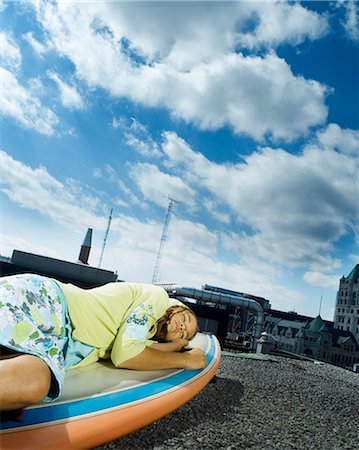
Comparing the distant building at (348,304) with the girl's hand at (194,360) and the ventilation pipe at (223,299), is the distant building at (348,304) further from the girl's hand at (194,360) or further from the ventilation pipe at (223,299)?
the girl's hand at (194,360)

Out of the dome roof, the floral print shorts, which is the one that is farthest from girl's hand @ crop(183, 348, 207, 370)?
the dome roof

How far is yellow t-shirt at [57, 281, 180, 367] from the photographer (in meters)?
2.22

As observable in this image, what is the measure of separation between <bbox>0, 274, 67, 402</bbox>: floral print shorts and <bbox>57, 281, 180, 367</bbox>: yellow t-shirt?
158 millimetres

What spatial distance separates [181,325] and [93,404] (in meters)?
0.98

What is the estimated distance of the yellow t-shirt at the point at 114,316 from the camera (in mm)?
2225

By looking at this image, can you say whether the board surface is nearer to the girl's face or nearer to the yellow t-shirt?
A: the yellow t-shirt

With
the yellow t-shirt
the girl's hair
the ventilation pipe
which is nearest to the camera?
the yellow t-shirt

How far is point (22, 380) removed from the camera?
4.92ft

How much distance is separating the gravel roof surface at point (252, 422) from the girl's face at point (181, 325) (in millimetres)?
928

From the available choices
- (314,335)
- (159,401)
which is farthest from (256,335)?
(314,335)

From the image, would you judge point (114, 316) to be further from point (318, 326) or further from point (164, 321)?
point (318, 326)

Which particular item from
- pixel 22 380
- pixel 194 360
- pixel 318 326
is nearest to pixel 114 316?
pixel 22 380

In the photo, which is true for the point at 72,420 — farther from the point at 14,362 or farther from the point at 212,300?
the point at 212,300

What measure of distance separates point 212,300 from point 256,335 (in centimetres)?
377
